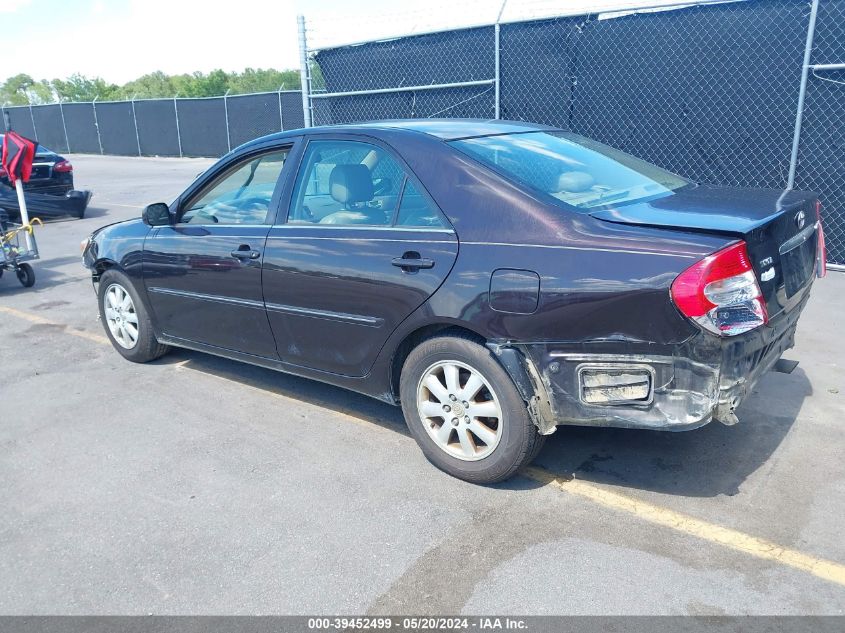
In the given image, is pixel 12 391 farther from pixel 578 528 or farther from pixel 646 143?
pixel 646 143

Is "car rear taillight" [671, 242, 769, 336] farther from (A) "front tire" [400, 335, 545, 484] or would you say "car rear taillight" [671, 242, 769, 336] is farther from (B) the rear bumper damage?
(A) "front tire" [400, 335, 545, 484]

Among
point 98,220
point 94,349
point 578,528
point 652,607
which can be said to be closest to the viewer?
point 652,607

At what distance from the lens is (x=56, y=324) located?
6844 millimetres

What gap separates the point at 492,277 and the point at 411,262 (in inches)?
18.4

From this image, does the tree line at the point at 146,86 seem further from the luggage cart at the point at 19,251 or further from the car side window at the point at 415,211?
the car side window at the point at 415,211

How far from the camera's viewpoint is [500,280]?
10.8ft

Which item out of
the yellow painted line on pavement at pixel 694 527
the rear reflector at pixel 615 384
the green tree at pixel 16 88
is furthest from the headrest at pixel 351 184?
the green tree at pixel 16 88

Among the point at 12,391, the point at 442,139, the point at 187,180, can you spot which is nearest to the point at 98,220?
the point at 187,180

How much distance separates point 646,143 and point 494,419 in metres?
5.73

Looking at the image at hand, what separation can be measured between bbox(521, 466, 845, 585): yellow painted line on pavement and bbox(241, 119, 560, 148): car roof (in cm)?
185

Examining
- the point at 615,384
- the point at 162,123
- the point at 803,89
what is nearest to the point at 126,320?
the point at 615,384

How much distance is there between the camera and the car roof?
3.92 meters

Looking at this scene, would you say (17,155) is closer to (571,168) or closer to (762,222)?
(571,168)

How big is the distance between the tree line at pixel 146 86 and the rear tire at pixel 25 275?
39651mm
